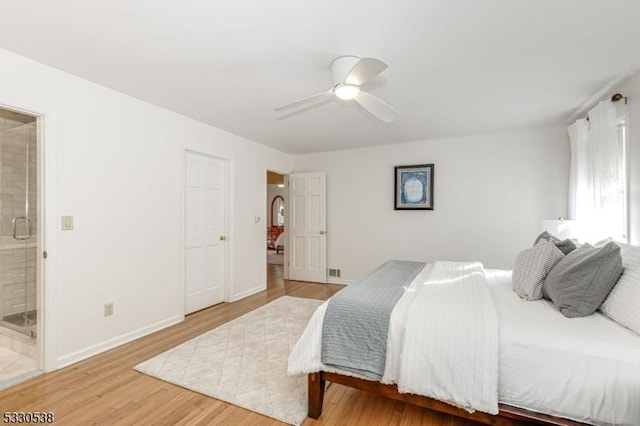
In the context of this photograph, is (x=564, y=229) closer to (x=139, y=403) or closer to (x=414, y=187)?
(x=414, y=187)

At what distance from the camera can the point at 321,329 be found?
6.16 ft

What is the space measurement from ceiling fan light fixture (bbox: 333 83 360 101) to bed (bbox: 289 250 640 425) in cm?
160

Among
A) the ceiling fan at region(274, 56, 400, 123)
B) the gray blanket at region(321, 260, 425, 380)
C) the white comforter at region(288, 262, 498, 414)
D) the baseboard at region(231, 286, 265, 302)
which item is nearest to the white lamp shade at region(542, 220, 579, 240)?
the white comforter at region(288, 262, 498, 414)

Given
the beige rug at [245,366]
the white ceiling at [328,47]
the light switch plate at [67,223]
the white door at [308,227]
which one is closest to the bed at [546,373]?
the beige rug at [245,366]

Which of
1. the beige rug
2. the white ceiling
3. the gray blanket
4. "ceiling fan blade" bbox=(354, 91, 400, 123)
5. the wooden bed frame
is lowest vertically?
the beige rug

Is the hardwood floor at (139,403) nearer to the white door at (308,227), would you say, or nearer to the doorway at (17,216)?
the doorway at (17,216)

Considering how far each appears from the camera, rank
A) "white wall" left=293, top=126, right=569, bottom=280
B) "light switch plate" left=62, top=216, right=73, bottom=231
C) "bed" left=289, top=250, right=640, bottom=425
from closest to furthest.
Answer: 1. "bed" left=289, top=250, right=640, bottom=425
2. "light switch plate" left=62, top=216, right=73, bottom=231
3. "white wall" left=293, top=126, right=569, bottom=280

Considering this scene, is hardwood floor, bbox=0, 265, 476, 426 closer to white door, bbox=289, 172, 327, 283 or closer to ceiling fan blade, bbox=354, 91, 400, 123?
ceiling fan blade, bbox=354, 91, 400, 123

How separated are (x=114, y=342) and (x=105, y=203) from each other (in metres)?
1.28

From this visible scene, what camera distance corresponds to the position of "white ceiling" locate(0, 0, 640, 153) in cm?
171

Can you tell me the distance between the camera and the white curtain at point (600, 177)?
2.63 m

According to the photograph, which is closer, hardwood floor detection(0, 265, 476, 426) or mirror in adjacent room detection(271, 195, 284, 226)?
hardwood floor detection(0, 265, 476, 426)

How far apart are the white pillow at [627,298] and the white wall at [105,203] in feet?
12.1

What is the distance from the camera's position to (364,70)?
1.94 m
